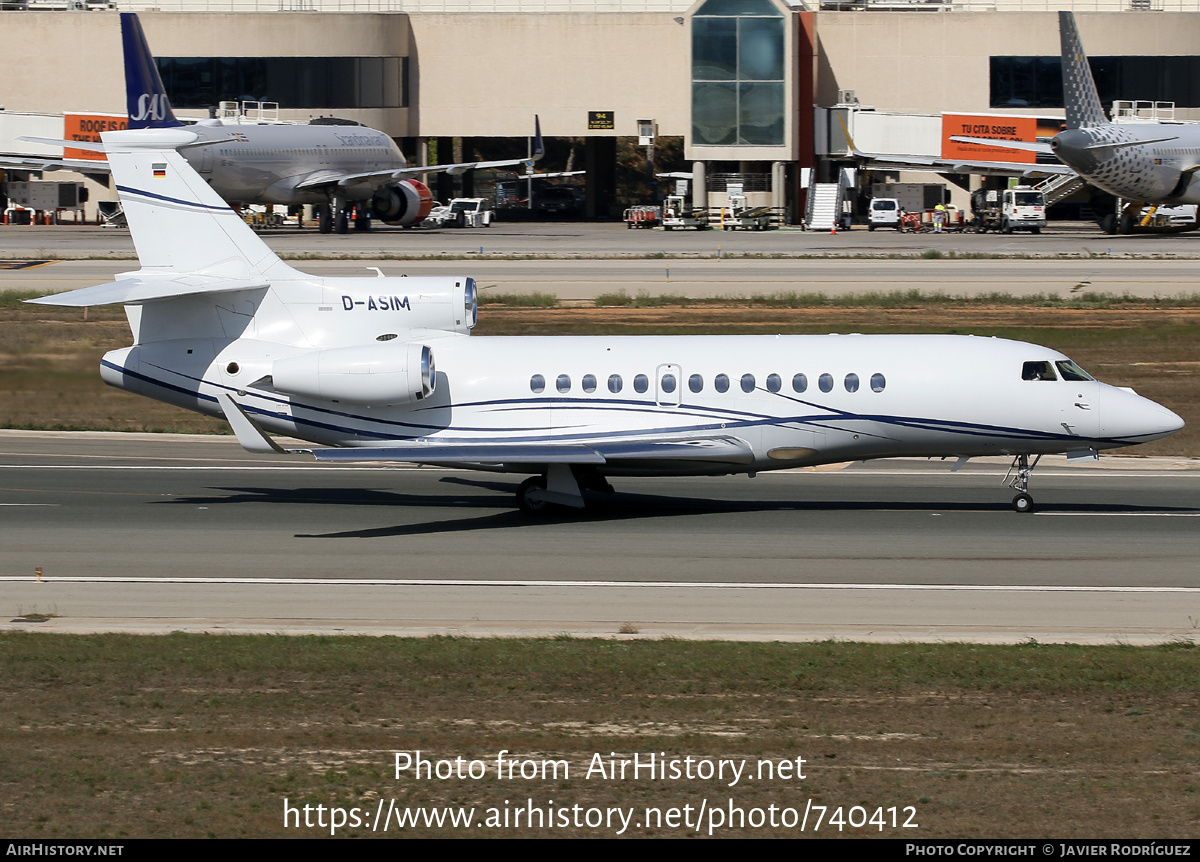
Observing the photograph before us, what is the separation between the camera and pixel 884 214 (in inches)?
3735

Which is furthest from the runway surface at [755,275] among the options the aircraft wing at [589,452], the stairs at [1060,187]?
the aircraft wing at [589,452]

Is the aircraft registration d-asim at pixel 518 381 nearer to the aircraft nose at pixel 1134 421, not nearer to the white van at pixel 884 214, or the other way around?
the aircraft nose at pixel 1134 421

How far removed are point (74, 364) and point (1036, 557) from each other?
17687 millimetres

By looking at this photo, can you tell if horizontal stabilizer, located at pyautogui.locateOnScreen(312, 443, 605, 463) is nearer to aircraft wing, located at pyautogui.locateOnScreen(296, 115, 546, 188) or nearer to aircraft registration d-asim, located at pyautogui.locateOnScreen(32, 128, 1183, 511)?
aircraft registration d-asim, located at pyautogui.locateOnScreen(32, 128, 1183, 511)

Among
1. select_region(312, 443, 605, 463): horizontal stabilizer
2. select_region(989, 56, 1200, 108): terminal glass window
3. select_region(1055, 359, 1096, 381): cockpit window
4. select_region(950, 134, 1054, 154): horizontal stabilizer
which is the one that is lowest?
select_region(312, 443, 605, 463): horizontal stabilizer

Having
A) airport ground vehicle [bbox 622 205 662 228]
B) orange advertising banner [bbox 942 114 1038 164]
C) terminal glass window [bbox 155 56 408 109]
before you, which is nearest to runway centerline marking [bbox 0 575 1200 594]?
orange advertising banner [bbox 942 114 1038 164]

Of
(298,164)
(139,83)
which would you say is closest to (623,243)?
(298,164)

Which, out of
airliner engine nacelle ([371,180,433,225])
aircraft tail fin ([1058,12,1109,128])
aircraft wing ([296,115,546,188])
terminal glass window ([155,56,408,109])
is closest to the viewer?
aircraft tail fin ([1058,12,1109,128])

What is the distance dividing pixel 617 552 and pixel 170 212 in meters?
11.0

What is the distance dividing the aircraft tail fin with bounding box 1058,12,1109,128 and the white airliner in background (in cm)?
3364

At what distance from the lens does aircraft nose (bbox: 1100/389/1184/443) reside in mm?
24672

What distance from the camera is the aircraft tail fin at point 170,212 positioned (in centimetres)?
2669

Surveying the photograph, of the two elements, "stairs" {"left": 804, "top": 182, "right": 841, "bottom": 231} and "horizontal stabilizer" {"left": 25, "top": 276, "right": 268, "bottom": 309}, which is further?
"stairs" {"left": 804, "top": 182, "right": 841, "bottom": 231}

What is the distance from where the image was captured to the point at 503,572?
21938mm
